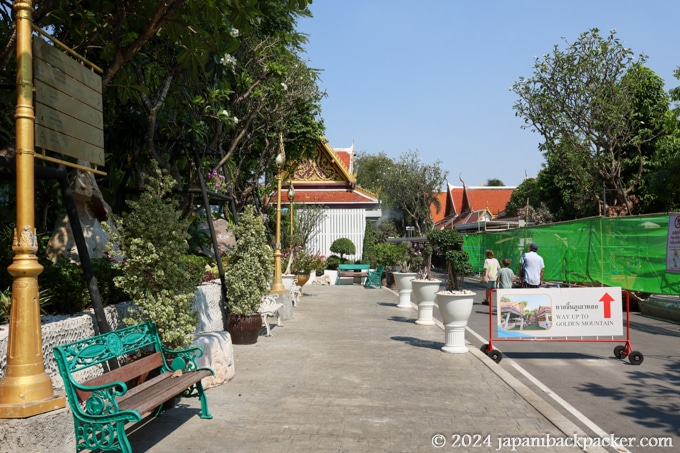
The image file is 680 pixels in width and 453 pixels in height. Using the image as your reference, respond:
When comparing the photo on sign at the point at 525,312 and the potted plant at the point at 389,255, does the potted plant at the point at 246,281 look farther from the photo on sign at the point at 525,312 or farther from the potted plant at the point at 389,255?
the potted plant at the point at 389,255

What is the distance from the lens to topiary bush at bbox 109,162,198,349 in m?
6.74

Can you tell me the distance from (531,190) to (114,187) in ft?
169

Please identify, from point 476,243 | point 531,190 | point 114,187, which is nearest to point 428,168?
point 531,190

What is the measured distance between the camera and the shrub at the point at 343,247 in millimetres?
34938

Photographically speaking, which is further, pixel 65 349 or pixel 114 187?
pixel 114 187

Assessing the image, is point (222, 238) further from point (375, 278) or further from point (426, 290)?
point (375, 278)

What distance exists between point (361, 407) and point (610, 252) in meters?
12.4

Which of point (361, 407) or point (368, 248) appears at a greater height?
point (368, 248)

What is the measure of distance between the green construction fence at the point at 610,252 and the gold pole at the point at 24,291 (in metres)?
14.0

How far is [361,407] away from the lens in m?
6.54

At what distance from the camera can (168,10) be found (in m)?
7.02

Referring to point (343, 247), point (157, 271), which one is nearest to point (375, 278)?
point (343, 247)

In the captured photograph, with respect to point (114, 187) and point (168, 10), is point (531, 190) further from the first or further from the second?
point (168, 10)

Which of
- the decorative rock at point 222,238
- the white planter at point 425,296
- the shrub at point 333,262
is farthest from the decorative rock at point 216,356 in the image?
the shrub at point 333,262
